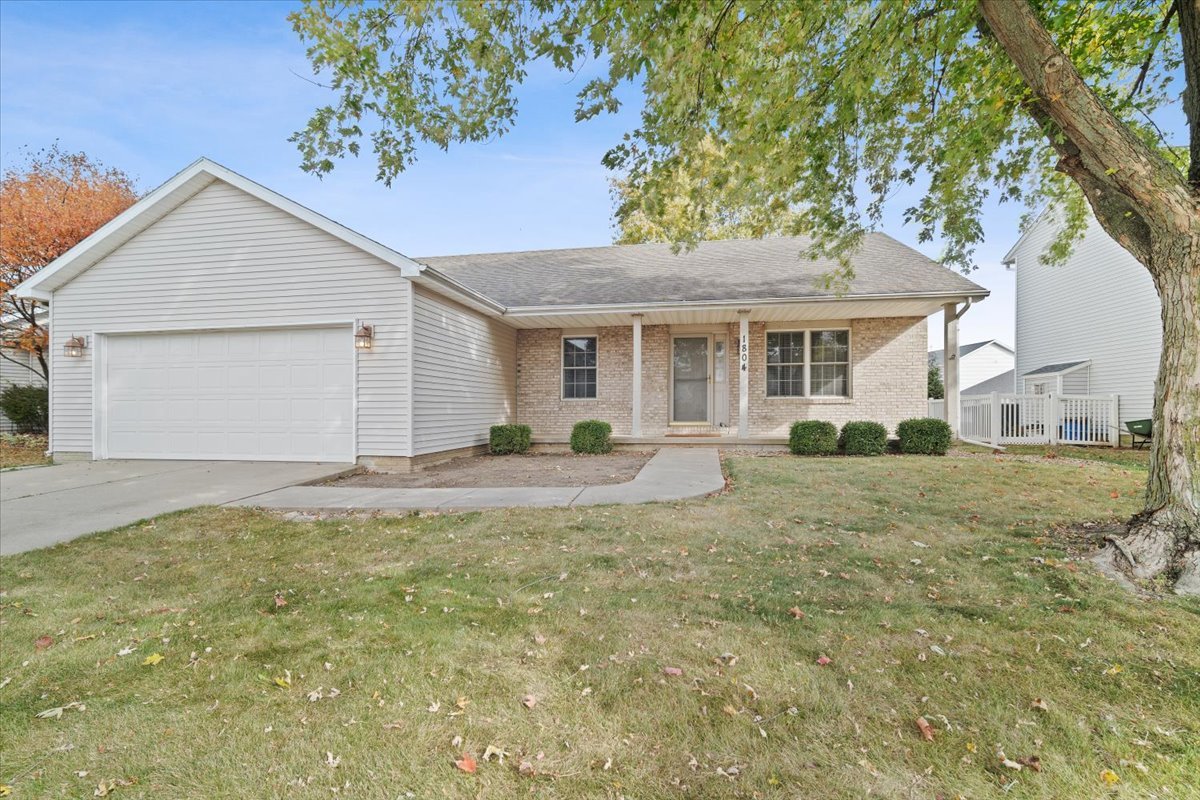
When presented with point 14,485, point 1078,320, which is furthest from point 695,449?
point 1078,320

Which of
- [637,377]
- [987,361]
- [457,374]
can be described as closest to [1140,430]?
[637,377]

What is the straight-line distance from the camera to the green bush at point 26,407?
1336 centimetres

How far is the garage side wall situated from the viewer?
877cm

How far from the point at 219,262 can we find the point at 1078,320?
76.7ft

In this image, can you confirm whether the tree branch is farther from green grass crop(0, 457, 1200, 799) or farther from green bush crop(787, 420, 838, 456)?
green bush crop(787, 420, 838, 456)

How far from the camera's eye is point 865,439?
407 inches

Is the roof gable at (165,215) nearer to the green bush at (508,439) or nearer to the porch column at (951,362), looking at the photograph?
the green bush at (508,439)

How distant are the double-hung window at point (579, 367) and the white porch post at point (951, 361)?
7427 mm

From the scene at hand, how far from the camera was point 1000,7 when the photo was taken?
3865 millimetres

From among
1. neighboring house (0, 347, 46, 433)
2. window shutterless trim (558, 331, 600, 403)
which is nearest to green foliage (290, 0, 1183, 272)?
window shutterless trim (558, 331, 600, 403)

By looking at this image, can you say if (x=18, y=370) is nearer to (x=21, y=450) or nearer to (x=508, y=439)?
(x=21, y=450)

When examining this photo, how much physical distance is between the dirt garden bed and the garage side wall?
0.80 m

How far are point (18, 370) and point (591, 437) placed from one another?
17.1 metres

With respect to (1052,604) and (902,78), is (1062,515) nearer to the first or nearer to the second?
(1052,604)
